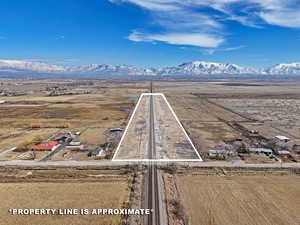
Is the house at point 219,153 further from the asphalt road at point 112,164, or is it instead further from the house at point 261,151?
the house at point 261,151

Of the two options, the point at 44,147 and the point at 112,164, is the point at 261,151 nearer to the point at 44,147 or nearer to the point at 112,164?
the point at 112,164

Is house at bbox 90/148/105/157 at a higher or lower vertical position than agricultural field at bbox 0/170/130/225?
higher

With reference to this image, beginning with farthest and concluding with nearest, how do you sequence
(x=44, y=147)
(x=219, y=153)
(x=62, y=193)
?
(x=44, y=147) < (x=219, y=153) < (x=62, y=193)

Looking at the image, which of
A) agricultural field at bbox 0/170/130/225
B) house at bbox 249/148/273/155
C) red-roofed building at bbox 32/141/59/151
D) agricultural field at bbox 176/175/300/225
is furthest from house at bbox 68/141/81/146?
house at bbox 249/148/273/155

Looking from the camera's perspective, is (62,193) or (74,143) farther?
(74,143)

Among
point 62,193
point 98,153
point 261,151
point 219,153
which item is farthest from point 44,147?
point 261,151

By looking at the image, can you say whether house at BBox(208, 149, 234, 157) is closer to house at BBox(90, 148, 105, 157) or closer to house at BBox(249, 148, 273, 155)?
house at BBox(249, 148, 273, 155)

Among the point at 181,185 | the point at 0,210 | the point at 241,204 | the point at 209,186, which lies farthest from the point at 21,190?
the point at 241,204

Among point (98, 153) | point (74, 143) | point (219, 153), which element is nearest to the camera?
point (219, 153)
